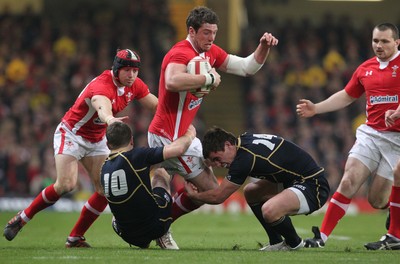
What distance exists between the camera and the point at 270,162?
9414 mm

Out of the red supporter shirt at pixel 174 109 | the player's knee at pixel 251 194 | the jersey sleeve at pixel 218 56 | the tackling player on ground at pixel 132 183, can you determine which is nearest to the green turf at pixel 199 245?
the tackling player on ground at pixel 132 183

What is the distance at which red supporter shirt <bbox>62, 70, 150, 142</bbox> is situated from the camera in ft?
34.4

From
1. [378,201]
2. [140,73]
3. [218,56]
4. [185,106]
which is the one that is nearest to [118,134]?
[185,106]

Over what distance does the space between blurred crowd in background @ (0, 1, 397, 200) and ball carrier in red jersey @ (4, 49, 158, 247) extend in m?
10.2

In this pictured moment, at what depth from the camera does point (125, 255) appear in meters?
9.04

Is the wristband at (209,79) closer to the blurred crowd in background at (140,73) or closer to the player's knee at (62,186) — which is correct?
the player's knee at (62,186)

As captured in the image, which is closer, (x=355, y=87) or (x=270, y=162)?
(x=270, y=162)

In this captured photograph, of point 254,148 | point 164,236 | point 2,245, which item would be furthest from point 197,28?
point 2,245

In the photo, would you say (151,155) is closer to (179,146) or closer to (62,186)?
(179,146)

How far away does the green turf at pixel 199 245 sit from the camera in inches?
343

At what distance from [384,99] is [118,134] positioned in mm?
3282

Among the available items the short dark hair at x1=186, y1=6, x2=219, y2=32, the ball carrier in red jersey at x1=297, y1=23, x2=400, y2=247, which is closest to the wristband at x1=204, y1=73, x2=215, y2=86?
the short dark hair at x1=186, y1=6, x2=219, y2=32

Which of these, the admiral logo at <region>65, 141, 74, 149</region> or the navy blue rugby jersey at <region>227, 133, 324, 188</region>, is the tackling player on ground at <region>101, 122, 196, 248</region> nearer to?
the navy blue rugby jersey at <region>227, 133, 324, 188</region>

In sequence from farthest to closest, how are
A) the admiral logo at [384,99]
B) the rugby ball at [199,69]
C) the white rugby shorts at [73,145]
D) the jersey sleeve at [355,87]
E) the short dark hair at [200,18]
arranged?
the jersey sleeve at [355,87] → the white rugby shorts at [73,145] → the admiral logo at [384,99] → the short dark hair at [200,18] → the rugby ball at [199,69]
